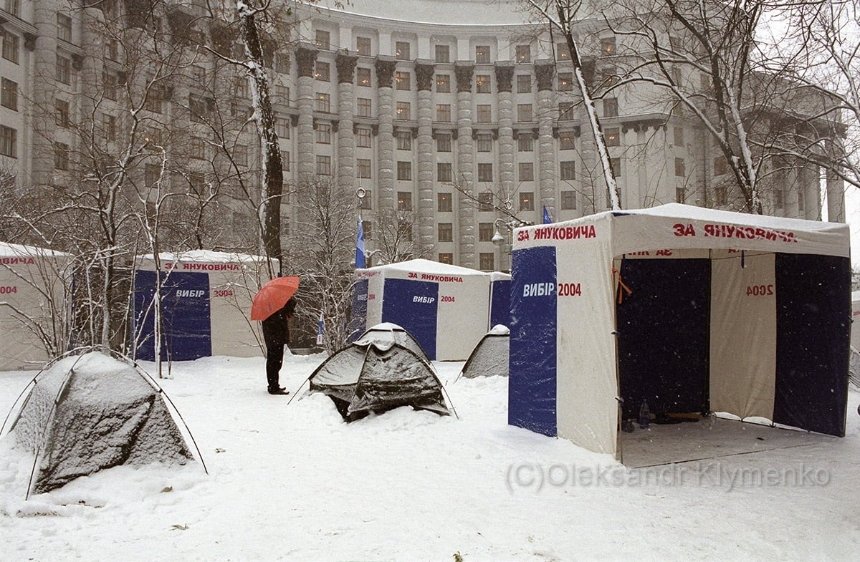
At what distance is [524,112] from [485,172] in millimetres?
5966

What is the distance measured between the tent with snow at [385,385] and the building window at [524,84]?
1760 inches

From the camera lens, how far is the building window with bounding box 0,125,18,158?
3027cm

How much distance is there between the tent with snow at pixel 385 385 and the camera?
8555 millimetres

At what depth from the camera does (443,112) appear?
49.8 metres

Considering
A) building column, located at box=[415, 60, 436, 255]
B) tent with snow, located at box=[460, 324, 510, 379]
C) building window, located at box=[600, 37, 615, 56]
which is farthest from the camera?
building column, located at box=[415, 60, 436, 255]

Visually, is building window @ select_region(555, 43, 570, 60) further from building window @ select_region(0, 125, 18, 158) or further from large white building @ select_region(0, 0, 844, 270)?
building window @ select_region(0, 125, 18, 158)

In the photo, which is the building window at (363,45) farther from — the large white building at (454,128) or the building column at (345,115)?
the building column at (345,115)

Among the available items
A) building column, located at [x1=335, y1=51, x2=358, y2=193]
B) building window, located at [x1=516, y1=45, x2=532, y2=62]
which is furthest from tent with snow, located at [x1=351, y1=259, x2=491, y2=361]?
building window, located at [x1=516, y1=45, x2=532, y2=62]

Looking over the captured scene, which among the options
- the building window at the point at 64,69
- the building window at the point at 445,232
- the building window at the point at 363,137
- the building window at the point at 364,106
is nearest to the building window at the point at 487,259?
the building window at the point at 445,232

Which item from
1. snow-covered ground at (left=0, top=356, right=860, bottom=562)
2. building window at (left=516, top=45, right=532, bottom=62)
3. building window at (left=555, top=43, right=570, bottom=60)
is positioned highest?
building window at (left=516, top=45, right=532, bottom=62)

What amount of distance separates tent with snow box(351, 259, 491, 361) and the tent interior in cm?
905

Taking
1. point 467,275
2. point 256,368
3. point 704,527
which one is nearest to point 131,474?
point 704,527

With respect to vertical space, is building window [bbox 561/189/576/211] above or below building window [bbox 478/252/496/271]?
above

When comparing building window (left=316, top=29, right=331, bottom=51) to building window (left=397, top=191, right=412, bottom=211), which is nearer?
building window (left=316, top=29, right=331, bottom=51)
